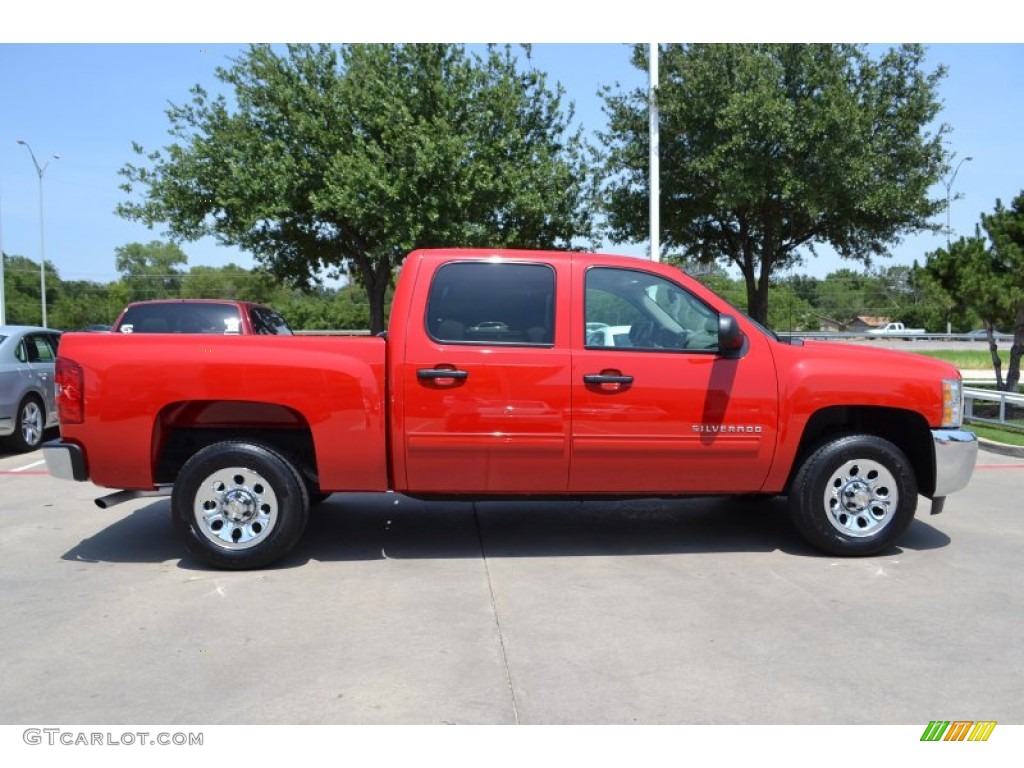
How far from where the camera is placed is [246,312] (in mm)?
11250

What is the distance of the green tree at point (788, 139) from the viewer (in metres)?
15.2

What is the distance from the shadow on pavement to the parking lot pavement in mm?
32

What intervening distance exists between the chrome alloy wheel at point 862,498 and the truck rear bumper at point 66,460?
4.88 m

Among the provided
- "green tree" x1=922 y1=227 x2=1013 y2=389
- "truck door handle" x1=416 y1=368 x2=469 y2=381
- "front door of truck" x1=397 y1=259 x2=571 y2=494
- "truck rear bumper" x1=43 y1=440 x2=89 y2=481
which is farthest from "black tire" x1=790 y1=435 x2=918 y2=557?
"green tree" x1=922 y1=227 x2=1013 y2=389

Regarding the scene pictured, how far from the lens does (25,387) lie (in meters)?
10.7

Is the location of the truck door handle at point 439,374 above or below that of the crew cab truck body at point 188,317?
below

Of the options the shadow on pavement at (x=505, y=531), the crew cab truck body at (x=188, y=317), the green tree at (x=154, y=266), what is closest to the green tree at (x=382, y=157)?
the crew cab truck body at (x=188, y=317)

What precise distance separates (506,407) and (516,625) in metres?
1.42

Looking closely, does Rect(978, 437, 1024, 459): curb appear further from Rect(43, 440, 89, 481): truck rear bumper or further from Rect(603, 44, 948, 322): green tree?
Rect(43, 440, 89, 481): truck rear bumper

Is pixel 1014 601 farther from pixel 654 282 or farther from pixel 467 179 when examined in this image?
pixel 467 179

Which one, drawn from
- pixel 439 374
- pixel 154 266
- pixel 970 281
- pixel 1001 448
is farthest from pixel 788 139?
pixel 154 266

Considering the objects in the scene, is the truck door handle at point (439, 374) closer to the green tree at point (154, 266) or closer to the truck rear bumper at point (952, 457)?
the truck rear bumper at point (952, 457)

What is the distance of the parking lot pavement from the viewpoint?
3.65 m
